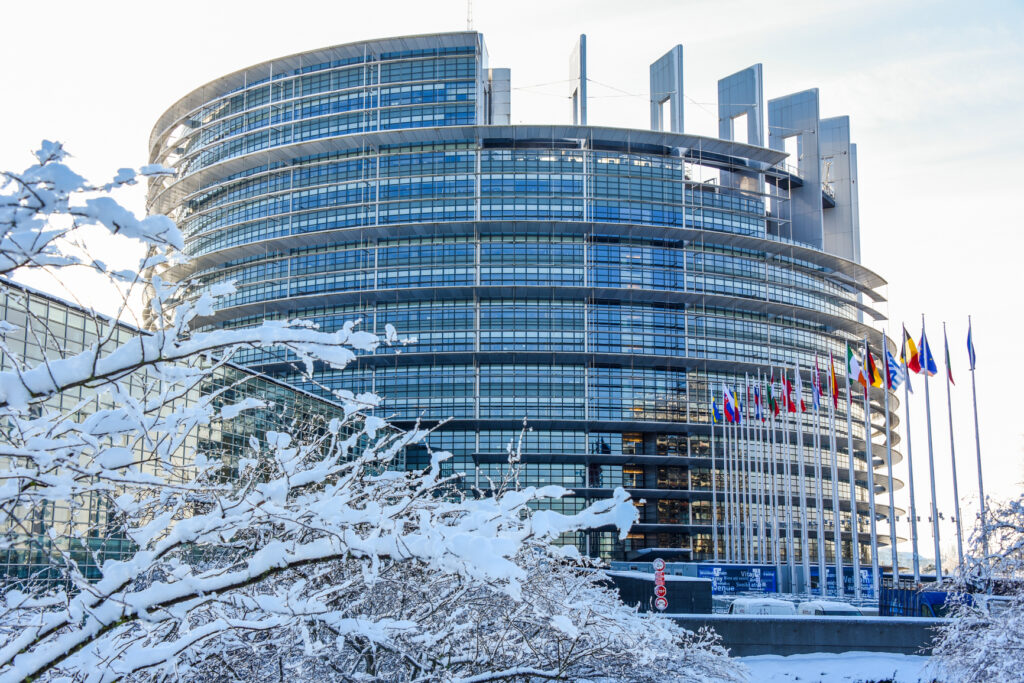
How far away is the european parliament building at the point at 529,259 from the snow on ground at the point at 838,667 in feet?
184

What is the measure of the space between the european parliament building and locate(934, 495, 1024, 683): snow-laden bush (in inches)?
2526

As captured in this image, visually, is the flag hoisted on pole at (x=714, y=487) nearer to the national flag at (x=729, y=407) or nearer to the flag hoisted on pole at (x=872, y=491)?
the national flag at (x=729, y=407)

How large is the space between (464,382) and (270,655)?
76.4 m

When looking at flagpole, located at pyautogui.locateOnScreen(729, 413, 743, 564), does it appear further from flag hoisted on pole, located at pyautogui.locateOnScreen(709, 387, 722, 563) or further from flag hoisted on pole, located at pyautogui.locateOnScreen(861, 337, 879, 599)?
flag hoisted on pole, located at pyautogui.locateOnScreen(861, 337, 879, 599)

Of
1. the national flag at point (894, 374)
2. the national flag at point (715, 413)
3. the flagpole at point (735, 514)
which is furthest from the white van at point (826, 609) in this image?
the national flag at point (715, 413)

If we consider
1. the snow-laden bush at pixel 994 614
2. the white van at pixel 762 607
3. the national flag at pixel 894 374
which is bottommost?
the white van at pixel 762 607

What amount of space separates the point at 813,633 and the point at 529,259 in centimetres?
6329

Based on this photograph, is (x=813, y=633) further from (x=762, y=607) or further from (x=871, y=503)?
(x=871, y=503)

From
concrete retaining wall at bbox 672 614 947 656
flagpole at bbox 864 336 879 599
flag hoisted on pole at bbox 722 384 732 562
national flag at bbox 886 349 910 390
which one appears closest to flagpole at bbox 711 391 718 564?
flag hoisted on pole at bbox 722 384 732 562

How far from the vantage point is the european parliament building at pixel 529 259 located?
86688mm

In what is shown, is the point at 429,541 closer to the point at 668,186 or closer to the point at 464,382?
the point at 464,382

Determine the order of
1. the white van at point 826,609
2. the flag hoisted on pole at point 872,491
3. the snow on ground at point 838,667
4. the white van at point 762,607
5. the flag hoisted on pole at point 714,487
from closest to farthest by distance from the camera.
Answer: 1. the snow on ground at point 838,667
2. the white van at point 762,607
3. the white van at point 826,609
4. the flag hoisted on pole at point 872,491
5. the flag hoisted on pole at point 714,487

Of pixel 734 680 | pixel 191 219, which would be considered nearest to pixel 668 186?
pixel 191 219

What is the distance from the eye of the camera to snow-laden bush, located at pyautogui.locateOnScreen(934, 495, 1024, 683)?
1747 centimetres
